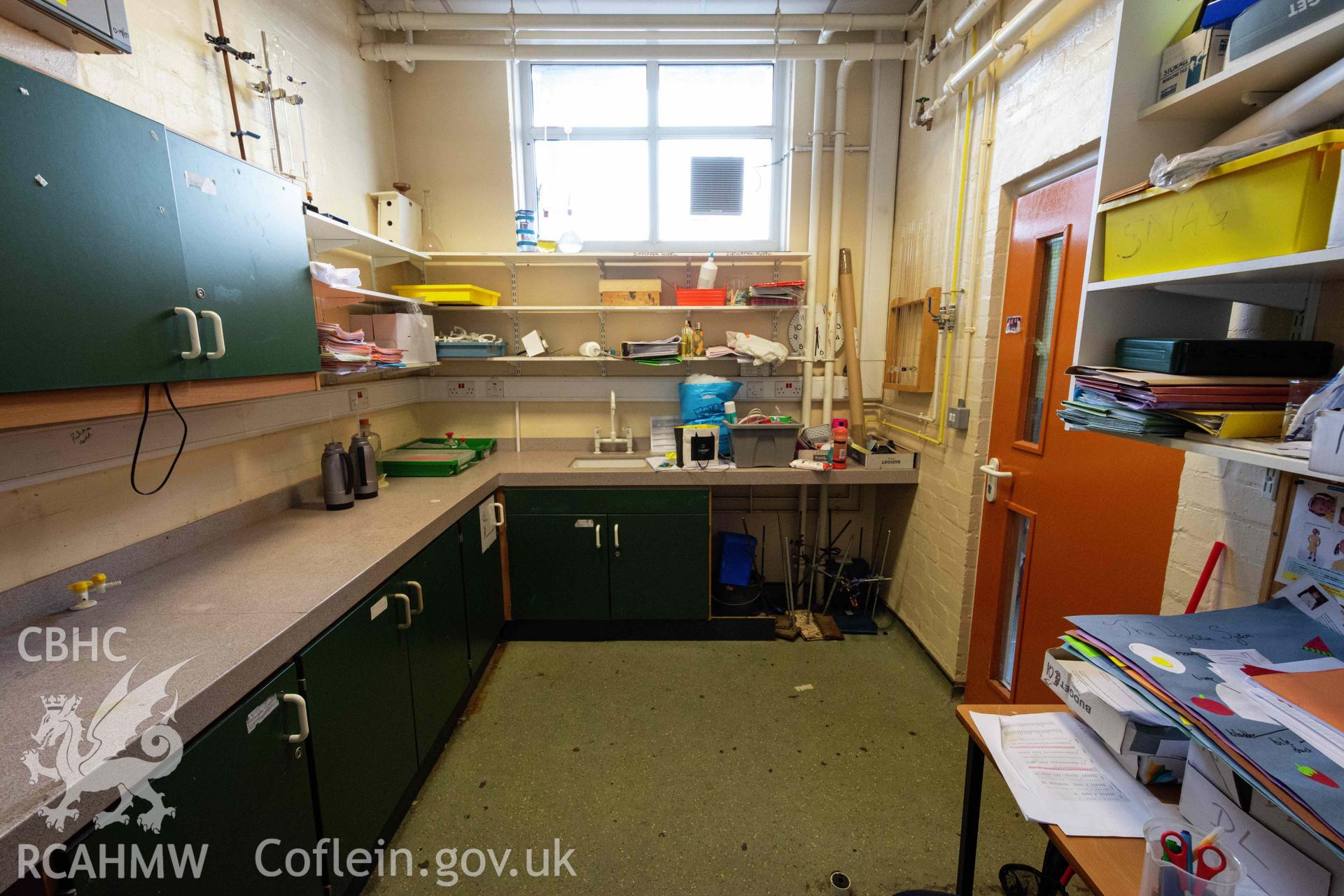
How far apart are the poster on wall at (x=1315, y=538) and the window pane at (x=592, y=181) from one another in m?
3.10

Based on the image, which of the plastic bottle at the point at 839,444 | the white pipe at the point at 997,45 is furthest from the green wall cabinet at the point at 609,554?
the white pipe at the point at 997,45

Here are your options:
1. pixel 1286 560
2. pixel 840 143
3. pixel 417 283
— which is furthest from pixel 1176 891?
pixel 417 283

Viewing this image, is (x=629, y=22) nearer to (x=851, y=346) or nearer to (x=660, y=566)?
(x=851, y=346)

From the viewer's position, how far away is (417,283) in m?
3.17

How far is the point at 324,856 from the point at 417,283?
2.83 metres

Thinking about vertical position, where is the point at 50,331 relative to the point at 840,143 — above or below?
below

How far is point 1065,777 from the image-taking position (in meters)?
0.91

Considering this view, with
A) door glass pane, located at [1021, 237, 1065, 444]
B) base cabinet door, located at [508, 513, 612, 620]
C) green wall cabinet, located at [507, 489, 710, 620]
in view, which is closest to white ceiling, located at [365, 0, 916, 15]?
door glass pane, located at [1021, 237, 1065, 444]

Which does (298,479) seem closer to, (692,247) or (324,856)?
(324,856)

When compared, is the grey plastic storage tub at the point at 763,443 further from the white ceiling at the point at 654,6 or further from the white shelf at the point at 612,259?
the white ceiling at the point at 654,6

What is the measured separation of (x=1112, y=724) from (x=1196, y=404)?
570mm

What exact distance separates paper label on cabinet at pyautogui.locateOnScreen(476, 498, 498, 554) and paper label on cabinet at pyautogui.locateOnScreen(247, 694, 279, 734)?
4.23ft

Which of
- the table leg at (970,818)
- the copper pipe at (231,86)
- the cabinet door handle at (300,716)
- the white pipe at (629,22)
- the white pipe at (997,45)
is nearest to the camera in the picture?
the table leg at (970,818)

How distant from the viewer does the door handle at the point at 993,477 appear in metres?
2.05
